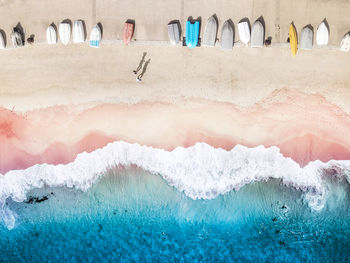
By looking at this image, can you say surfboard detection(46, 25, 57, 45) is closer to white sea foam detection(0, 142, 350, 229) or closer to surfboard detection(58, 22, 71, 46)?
surfboard detection(58, 22, 71, 46)

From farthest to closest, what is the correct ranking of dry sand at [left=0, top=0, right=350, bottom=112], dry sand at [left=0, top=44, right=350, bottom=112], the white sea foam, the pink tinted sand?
1. the white sea foam
2. the pink tinted sand
3. dry sand at [left=0, top=44, right=350, bottom=112]
4. dry sand at [left=0, top=0, right=350, bottom=112]

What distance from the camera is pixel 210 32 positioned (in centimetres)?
775

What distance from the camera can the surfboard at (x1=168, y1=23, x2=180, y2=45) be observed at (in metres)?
7.73

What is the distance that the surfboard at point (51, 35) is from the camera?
778 centimetres

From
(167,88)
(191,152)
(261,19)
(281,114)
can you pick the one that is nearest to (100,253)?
(191,152)

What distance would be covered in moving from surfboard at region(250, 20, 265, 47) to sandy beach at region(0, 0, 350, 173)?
21cm

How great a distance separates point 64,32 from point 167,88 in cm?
318

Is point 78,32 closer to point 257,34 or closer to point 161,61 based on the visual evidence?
point 161,61

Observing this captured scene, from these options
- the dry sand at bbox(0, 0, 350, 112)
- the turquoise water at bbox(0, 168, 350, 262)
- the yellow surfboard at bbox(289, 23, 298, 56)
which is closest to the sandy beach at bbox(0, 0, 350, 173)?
the dry sand at bbox(0, 0, 350, 112)

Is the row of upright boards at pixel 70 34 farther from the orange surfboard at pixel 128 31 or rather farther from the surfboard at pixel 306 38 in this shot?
the surfboard at pixel 306 38

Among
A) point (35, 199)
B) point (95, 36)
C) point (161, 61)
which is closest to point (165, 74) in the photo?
point (161, 61)

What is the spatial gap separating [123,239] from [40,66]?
554cm

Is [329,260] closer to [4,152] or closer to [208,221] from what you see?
[208,221]

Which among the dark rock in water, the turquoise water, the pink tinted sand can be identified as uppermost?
the pink tinted sand
